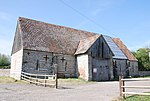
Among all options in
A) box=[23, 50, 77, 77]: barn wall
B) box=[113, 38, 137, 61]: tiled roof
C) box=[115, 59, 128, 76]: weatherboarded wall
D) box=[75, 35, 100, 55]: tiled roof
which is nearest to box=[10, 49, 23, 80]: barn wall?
box=[23, 50, 77, 77]: barn wall

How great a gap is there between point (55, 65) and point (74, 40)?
6.16 metres

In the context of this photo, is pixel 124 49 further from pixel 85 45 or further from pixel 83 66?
pixel 83 66

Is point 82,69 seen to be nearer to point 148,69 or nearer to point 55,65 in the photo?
point 55,65

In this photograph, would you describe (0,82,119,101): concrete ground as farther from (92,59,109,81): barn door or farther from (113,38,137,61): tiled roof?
(113,38,137,61): tiled roof

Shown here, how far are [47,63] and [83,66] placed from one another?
5108 mm

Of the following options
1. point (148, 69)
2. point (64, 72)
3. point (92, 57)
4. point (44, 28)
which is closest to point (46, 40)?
point (44, 28)

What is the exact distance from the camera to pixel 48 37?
86.2 feet

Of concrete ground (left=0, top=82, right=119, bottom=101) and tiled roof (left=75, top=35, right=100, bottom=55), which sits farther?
tiled roof (left=75, top=35, right=100, bottom=55)

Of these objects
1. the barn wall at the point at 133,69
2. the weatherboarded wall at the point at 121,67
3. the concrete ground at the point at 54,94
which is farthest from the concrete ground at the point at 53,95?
the barn wall at the point at 133,69

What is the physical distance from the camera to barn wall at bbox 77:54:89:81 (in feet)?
80.3

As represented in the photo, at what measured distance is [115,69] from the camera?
30141 millimetres

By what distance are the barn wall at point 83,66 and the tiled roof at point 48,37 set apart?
5.52 ft

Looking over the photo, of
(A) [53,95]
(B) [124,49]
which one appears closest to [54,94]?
(A) [53,95]

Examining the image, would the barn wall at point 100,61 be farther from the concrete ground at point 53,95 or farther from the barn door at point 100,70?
the concrete ground at point 53,95
